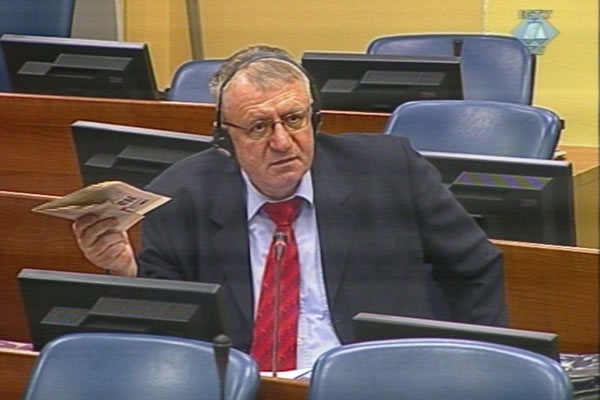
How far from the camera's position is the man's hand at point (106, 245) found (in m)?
1.67

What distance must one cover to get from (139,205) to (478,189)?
46 cm

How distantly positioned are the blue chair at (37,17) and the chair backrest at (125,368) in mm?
1475

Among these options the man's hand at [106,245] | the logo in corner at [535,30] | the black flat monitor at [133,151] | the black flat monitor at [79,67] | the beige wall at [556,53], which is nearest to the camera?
the man's hand at [106,245]

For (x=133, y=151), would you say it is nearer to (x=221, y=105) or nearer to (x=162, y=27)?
(x=221, y=105)

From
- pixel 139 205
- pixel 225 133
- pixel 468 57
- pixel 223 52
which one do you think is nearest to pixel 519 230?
pixel 225 133

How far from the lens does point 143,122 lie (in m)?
2.40

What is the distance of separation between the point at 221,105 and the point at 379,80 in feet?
1.94

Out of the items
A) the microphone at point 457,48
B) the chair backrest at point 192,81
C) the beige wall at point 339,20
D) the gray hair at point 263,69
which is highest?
the gray hair at point 263,69

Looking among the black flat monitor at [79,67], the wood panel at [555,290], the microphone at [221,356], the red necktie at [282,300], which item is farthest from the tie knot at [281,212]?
the black flat monitor at [79,67]

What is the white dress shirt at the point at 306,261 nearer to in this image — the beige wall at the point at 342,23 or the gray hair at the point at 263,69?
the gray hair at the point at 263,69

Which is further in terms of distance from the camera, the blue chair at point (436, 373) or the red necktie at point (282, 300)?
the red necktie at point (282, 300)

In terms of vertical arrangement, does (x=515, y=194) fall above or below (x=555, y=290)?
above

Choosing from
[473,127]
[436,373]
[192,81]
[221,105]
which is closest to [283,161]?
[221,105]

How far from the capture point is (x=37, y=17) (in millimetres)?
3135
